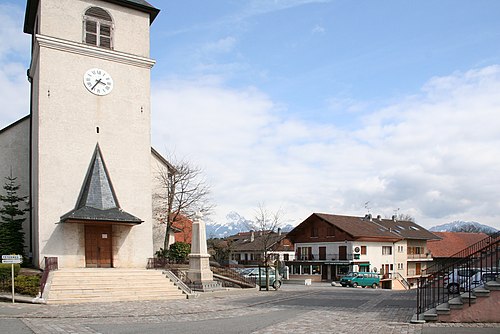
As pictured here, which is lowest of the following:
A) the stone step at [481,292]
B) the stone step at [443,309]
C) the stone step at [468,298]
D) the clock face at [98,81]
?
the stone step at [443,309]

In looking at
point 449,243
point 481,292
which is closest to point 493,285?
point 481,292

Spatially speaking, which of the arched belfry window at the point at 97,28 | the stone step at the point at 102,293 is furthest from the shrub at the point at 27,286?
the arched belfry window at the point at 97,28

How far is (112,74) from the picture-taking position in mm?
28719

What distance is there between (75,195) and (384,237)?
1621 inches

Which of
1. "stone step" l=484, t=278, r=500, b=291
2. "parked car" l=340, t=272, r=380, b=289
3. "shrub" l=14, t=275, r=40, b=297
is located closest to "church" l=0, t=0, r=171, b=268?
"shrub" l=14, t=275, r=40, b=297

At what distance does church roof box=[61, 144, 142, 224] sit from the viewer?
82.5 ft

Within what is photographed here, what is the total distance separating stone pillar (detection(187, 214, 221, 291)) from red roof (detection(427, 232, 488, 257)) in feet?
Result: 179

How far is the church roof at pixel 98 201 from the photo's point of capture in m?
25.1

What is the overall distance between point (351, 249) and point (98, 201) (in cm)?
3545

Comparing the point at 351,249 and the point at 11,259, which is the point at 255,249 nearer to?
the point at 351,249

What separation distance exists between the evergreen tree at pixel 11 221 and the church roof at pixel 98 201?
3655mm

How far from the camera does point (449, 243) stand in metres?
74.8

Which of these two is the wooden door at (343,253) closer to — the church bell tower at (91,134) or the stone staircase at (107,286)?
the church bell tower at (91,134)

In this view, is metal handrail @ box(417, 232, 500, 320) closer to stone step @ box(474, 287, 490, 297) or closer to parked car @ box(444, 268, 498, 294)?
parked car @ box(444, 268, 498, 294)
